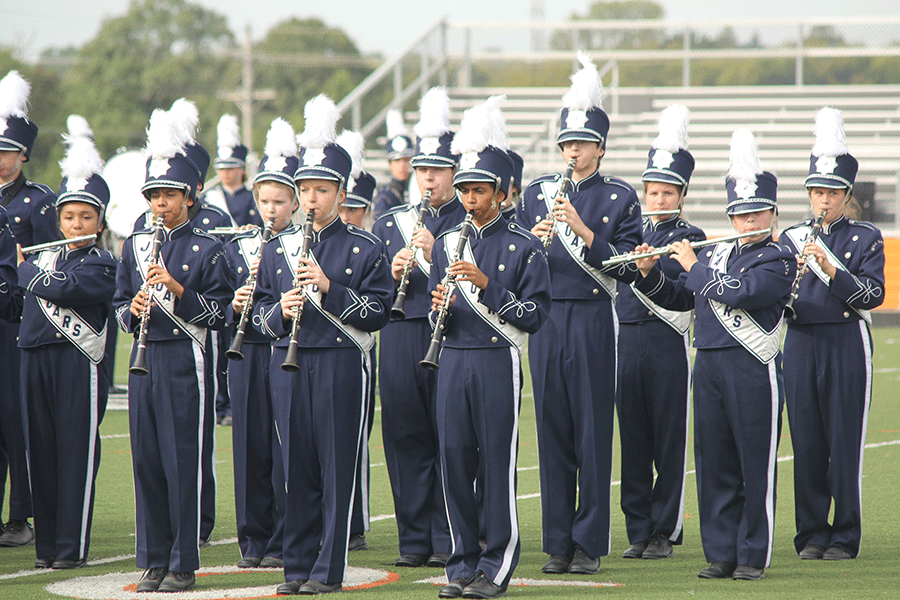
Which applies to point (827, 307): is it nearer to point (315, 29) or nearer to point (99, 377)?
point (99, 377)

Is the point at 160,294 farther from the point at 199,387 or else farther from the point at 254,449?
the point at 254,449

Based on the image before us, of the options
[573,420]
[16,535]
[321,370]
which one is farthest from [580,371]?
[16,535]

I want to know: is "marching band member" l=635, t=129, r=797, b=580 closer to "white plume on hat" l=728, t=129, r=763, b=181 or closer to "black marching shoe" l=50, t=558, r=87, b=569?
"white plume on hat" l=728, t=129, r=763, b=181

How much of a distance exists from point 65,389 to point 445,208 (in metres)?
2.29

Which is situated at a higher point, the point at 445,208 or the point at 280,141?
the point at 280,141

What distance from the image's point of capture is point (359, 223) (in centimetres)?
809

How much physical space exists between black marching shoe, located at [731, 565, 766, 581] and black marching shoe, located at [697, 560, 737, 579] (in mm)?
53

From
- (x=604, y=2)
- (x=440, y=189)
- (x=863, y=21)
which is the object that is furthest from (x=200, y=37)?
(x=440, y=189)

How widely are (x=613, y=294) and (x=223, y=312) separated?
204 centimetres

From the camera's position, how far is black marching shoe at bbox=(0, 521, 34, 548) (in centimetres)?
724

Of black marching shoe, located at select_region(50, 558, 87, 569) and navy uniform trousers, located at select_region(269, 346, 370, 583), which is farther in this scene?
black marching shoe, located at select_region(50, 558, 87, 569)

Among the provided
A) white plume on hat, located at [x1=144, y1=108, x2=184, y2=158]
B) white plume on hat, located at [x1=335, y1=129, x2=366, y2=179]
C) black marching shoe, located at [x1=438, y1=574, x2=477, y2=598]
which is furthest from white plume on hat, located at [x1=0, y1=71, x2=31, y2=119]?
black marching shoe, located at [x1=438, y1=574, x2=477, y2=598]

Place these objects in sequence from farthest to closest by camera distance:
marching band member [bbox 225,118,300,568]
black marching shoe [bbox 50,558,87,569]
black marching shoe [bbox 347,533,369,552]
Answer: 1. black marching shoe [bbox 347,533,369,552]
2. marching band member [bbox 225,118,300,568]
3. black marching shoe [bbox 50,558,87,569]

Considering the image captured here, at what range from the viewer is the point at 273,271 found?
19.9 feet
